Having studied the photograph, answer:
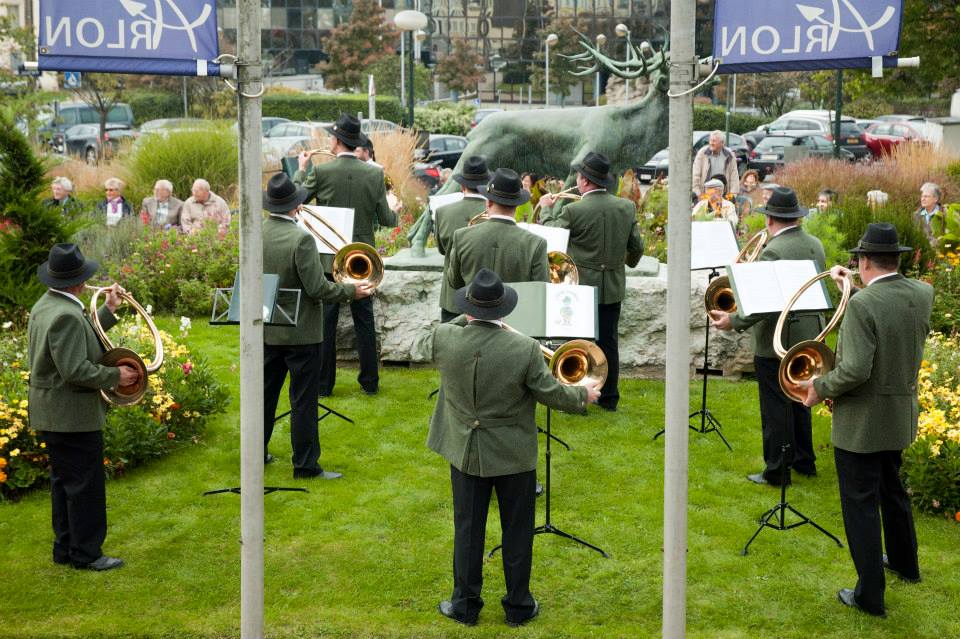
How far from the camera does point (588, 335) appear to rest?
721cm

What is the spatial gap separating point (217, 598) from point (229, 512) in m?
1.38

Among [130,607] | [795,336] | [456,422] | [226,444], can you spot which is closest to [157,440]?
[226,444]

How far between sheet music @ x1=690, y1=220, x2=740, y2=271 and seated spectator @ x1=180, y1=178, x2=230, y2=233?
27.5 ft

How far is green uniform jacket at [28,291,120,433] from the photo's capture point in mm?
6715

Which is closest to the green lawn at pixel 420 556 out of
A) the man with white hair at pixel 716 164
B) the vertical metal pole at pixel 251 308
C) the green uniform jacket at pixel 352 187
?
the vertical metal pole at pixel 251 308

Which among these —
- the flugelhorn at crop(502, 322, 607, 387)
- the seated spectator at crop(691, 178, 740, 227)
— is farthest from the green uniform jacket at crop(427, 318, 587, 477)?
the seated spectator at crop(691, 178, 740, 227)

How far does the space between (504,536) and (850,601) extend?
2032 millimetres

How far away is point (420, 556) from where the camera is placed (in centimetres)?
729

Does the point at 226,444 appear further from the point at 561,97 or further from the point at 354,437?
the point at 561,97

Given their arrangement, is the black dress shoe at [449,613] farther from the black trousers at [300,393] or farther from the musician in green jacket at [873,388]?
the black trousers at [300,393]

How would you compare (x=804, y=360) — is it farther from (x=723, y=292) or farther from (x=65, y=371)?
(x=65, y=371)

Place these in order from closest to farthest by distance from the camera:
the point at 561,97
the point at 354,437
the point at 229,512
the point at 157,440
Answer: the point at 229,512
the point at 157,440
the point at 354,437
the point at 561,97

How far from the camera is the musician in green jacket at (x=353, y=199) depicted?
10.4m

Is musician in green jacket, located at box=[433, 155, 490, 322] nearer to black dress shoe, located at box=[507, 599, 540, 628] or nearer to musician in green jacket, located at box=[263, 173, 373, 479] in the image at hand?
musician in green jacket, located at box=[263, 173, 373, 479]
